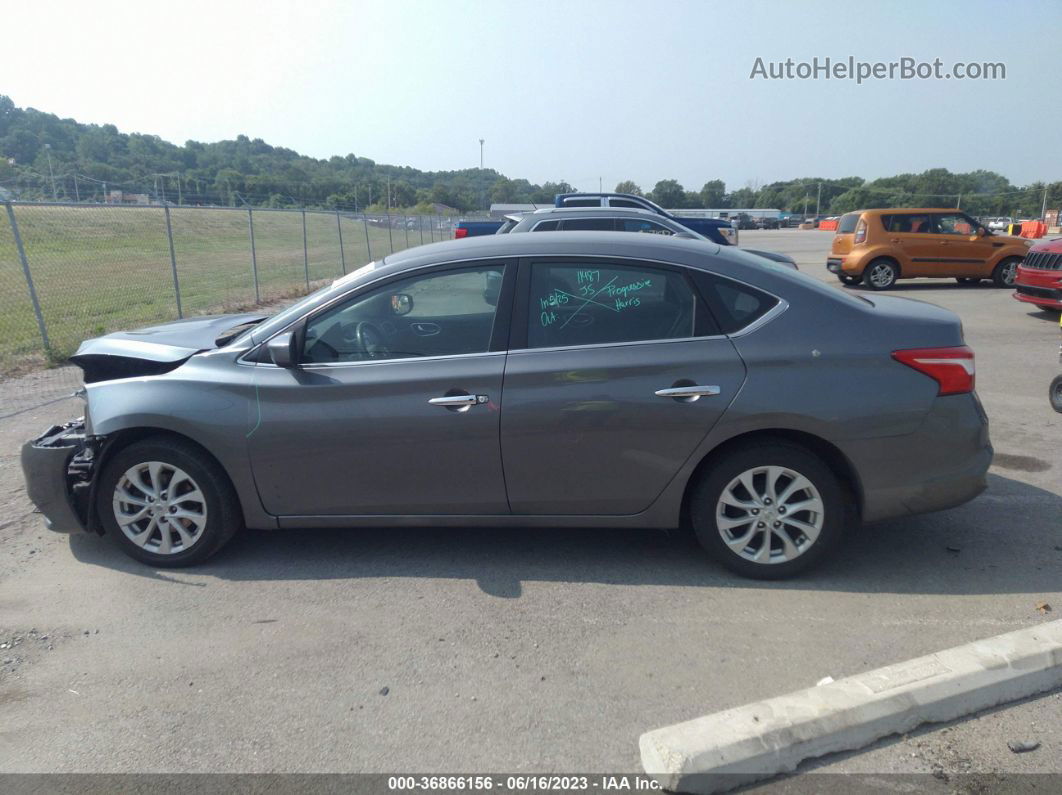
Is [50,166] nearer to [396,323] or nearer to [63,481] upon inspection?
[63,481]

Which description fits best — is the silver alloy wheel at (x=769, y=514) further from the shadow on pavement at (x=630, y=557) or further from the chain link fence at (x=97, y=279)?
the chain link fence at (x=97, y=279)

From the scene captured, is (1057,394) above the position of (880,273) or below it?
above

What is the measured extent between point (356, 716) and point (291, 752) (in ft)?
0.91

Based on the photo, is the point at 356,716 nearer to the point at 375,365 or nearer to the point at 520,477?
the point at 520,477

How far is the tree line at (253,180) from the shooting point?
79.4ft

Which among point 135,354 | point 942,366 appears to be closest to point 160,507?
point 135,354

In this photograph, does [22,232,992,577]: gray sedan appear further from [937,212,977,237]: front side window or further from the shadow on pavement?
[937,212,977,237]: front side window

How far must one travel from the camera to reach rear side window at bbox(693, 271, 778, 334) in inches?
160

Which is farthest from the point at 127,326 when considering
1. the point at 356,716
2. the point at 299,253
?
the point at 299,253

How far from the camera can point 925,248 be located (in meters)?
17.9

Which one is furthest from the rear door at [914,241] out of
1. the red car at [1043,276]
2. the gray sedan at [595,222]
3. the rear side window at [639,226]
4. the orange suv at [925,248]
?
the rear side window at [639,226]

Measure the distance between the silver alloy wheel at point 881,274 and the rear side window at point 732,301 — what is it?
50.4ft

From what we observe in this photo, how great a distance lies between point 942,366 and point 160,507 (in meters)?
4.03

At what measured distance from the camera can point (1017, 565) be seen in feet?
13.9
